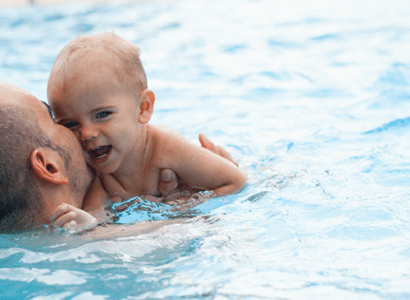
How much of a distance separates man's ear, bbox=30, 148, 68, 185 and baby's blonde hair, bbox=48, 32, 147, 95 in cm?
38

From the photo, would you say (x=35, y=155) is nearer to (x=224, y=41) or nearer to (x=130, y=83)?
(x=130, y=83)

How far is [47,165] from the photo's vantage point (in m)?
2.59

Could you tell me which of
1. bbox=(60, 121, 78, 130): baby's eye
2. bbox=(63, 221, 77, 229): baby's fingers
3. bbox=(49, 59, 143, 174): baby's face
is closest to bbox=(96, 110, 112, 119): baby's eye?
bbox=(49, 59, 143, 174): baby's face

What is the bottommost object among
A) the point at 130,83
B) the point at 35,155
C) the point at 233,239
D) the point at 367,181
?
the point at 367,181

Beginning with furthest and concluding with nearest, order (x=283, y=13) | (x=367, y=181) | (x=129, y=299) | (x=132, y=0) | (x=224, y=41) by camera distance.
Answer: (x=132, y=0) → (x=283, y=13) → (x=224, y=41) → (x=367, y=181) → (x=129, y=299)

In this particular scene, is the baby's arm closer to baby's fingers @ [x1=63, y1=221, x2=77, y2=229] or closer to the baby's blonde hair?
the baby's blonde hair

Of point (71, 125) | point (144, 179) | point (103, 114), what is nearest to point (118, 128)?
point (103, 114)

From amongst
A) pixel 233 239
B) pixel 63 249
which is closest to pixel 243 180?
pixel 233 239

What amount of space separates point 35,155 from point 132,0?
13058mm

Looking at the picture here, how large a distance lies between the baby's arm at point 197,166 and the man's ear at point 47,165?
0.72 meters

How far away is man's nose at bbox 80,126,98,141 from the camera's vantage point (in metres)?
2.71

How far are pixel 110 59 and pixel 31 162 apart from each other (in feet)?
2.40

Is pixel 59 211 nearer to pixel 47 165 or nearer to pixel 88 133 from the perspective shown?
pixel 47 165

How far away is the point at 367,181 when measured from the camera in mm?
3545
